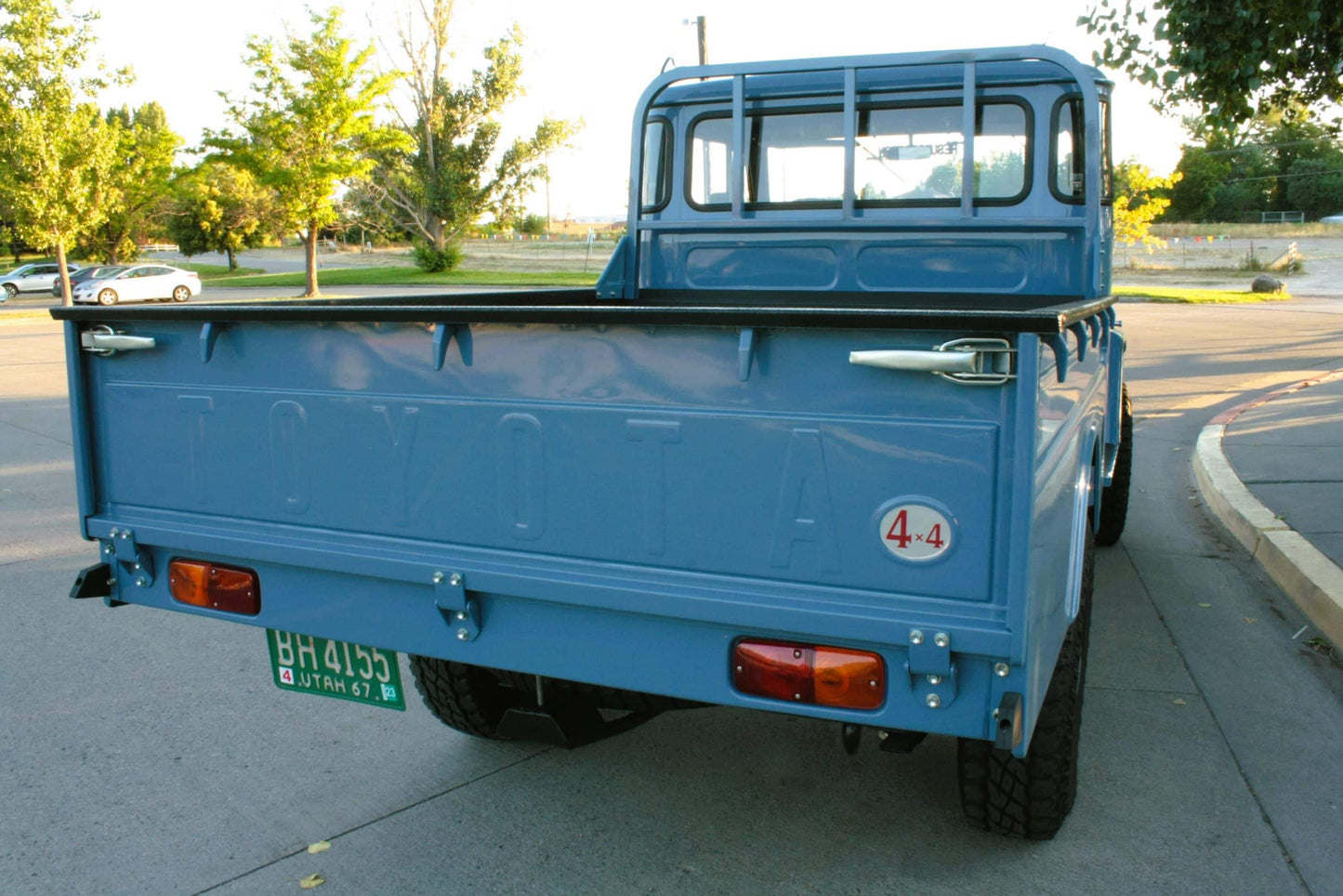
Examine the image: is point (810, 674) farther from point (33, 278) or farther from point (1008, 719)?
point (33, 278)

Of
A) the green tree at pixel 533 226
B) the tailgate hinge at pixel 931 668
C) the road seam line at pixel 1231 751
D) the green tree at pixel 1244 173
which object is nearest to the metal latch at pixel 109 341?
the tailgate hinge at pixel 931 668

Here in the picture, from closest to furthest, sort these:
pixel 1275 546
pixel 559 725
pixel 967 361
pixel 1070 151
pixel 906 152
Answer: pixel 967 361
pixel 559 725
pixel 1070 151
pixel 906 152
pixel 1275 546

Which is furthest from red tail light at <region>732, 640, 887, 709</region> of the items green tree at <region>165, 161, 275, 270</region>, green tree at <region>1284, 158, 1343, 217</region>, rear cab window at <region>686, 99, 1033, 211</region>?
green tree at <region>1284, 158, 1343, 217</region>

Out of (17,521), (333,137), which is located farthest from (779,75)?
(333,137)

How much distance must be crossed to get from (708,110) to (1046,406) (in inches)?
126

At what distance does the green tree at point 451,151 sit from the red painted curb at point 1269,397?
3970 cm

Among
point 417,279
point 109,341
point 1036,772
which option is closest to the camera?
point 1036,772

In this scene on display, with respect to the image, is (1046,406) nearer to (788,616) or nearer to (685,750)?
(788,616)

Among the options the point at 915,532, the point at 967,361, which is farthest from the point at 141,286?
the point at 967,361

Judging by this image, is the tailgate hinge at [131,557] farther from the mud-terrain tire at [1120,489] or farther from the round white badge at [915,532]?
the mud-terrain tire at [1120,489]

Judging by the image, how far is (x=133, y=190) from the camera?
151 ft

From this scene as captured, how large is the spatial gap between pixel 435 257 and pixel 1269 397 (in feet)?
132

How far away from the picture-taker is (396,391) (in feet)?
9.46

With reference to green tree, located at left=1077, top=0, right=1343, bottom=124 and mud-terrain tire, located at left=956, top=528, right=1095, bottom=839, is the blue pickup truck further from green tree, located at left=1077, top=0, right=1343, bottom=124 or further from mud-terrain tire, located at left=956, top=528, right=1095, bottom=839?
green tree, located at left=1077, top=0, right=1343, bottom=124
